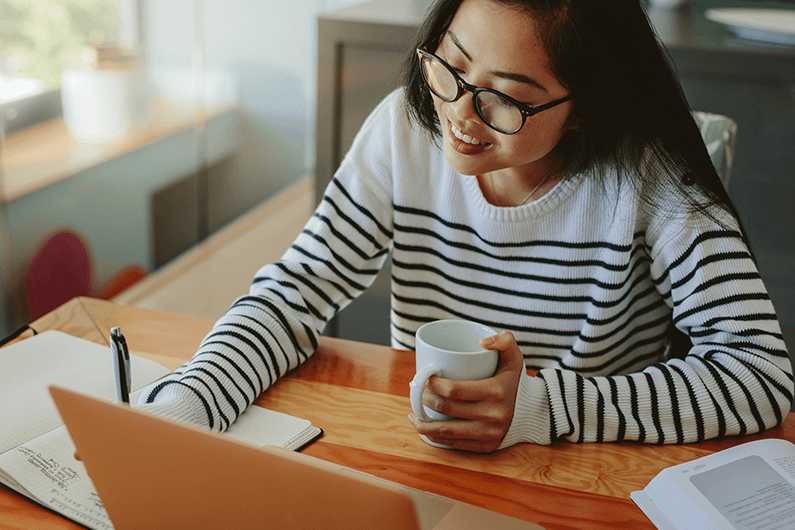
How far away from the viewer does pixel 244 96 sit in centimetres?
304

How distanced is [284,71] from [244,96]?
22 cm

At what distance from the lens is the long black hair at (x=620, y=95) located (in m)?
0.78

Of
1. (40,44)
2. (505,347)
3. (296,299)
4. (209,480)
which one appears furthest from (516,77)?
(40,44)

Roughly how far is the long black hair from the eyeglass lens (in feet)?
0.20

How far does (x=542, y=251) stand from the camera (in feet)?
3.34

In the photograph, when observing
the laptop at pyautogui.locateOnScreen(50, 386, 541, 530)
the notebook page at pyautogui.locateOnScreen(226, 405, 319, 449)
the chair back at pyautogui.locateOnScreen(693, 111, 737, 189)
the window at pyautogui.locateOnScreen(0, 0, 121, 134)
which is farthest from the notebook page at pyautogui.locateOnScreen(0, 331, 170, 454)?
the window at pyautogui.locateOnScreen(0, 0, 121, 134)

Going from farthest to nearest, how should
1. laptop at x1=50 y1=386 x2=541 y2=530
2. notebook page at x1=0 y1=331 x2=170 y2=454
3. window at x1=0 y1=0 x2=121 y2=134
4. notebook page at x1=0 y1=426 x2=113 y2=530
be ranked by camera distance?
window at x1=0 y1=0 x2=121 y2=134
notebook page at x1=0 y1=331 x2=170 y2=454
notebook page at x1=0 y1=426 x2=113 y2=530
laptop at x1=50 y1=386 x2=541 y2=530

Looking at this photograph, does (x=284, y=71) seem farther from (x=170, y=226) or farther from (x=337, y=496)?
(x=337, y=496)

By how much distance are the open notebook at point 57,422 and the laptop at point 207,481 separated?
4.6 inches

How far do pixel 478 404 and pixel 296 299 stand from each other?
0.33 metres

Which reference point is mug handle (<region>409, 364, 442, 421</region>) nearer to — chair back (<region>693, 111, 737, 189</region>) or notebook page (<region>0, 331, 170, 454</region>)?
notebook page (<region>0, 331, 170, 454</region>)

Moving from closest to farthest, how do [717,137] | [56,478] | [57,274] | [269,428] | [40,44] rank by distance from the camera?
[56,478]
[269,428]
[717,137]
[40,44]
[57,274]

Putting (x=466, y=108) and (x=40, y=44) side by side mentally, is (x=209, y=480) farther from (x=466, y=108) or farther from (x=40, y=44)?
(x=40, y=44)

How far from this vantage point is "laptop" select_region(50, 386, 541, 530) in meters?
0.42
